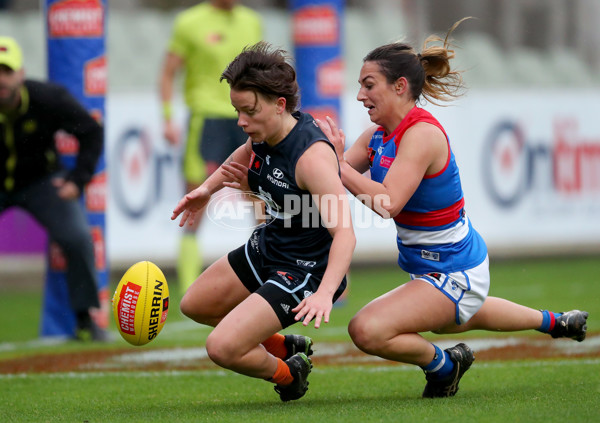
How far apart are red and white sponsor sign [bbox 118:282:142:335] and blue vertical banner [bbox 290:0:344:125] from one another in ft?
16.9

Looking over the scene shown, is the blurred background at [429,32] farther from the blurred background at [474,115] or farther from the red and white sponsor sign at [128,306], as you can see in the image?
the red and white sponsor sign at [128,306]

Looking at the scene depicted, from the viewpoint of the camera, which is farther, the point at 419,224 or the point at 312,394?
the point at 312,394

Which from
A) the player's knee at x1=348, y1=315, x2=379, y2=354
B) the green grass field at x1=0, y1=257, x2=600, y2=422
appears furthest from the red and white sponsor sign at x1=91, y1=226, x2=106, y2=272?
the player's knee at x1=348, y1=315, x2=379, y2=354

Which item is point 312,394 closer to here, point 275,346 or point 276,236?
point 275,346

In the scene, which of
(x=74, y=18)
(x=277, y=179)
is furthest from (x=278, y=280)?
(x=74, y=18)

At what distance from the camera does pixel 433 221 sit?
16.5 feet

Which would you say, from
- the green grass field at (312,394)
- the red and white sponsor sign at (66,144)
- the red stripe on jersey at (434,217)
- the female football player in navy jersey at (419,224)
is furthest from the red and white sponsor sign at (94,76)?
the red stripe on jersey at (434,217)

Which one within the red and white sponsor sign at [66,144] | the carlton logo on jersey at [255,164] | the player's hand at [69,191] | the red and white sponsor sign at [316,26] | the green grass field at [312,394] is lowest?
the green grass field at [312,394]

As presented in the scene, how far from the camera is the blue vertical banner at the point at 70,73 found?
7785 mm

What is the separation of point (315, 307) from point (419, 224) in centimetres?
91

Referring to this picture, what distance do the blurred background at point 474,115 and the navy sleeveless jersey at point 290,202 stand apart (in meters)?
5.92

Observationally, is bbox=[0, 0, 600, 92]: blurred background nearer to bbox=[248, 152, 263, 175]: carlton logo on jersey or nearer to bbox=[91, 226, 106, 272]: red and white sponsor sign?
bbox=[91, 226, 106, 272]: red and white sponsor sign

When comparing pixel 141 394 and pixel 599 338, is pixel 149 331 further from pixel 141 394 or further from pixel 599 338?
pixel 599 338

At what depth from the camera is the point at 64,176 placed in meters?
7.50
